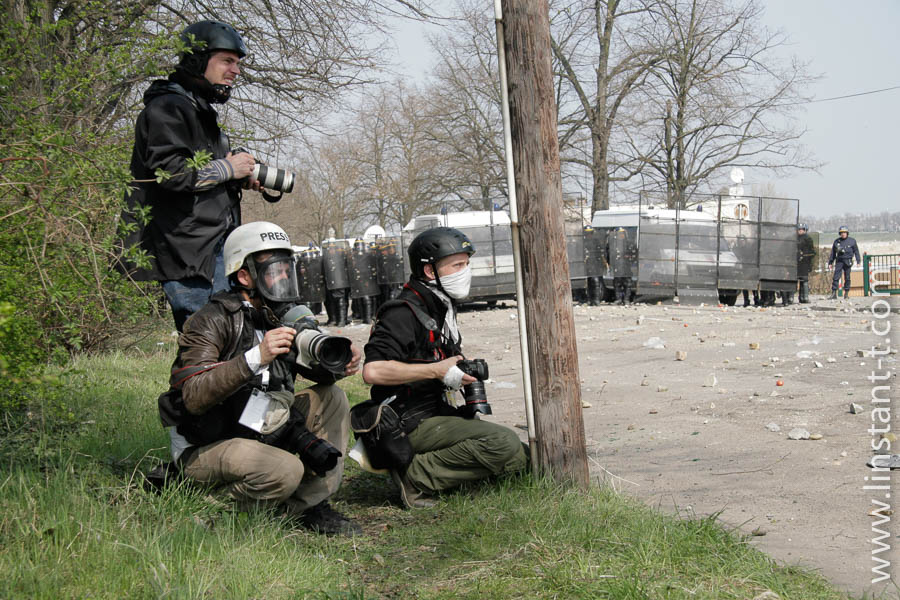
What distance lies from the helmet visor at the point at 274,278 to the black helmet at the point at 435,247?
0.94 m

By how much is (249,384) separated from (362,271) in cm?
1732

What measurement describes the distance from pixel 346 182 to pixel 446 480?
1460 inches

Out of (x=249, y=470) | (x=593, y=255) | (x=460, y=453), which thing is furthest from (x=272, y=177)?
(x=593, y=255)

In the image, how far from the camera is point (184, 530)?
348 centimetres

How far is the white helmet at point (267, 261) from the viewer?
3.89 m

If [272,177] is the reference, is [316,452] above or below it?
below

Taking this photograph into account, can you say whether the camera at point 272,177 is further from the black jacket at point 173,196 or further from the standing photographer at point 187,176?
the black jacket at point 173,196

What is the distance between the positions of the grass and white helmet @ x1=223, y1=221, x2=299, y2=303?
103cm

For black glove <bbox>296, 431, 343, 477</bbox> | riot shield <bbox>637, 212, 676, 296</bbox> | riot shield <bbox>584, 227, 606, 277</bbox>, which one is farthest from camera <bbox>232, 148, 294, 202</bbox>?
riot shield <bbox>584, 227, 606, 277</bbox>

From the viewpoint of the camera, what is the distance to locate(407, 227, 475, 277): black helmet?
470cm

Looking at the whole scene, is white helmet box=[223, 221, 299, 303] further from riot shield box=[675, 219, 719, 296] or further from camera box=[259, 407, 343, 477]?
riot shield box=[675, 219, 719, 296]

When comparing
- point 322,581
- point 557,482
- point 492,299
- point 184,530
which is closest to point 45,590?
point 184,530

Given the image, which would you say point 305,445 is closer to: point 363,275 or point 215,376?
point 215,376

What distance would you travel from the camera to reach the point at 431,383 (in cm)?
480
